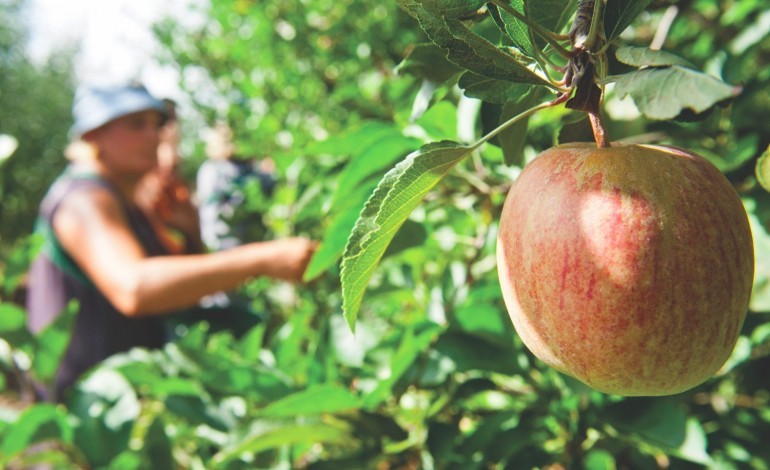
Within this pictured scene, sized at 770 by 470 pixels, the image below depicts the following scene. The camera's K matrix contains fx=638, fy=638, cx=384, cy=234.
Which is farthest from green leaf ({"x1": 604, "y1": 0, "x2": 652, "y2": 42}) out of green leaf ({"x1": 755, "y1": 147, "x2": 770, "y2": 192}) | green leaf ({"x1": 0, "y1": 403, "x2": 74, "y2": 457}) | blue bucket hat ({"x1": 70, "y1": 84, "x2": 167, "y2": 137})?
blue bucket hat ({"x1": 70, "y1": 84, "x2": 167, "y2": 137})

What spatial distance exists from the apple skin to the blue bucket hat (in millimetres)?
1779

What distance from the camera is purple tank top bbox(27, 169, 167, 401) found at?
1.59 metres

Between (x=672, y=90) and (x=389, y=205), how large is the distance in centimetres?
15

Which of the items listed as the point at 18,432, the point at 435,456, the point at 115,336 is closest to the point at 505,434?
the point at 435,456

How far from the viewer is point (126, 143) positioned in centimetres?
191

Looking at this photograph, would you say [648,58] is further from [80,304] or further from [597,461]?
[80,304]

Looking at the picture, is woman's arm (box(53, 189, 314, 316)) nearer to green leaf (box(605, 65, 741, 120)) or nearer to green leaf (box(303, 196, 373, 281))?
green leaf (box(303, 196, 373, 281))

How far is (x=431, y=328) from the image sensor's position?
0.67 m

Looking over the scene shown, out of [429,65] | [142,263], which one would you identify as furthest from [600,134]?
[142,263]

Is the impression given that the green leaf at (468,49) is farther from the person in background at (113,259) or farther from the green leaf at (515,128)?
the person in background at (113,259)

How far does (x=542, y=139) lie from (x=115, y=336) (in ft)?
4.14

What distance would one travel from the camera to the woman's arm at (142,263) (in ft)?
4.61

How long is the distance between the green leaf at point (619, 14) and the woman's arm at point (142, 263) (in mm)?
1075

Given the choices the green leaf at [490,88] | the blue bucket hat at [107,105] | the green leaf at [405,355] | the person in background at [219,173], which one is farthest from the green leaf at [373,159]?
the person in background at [219,173]
